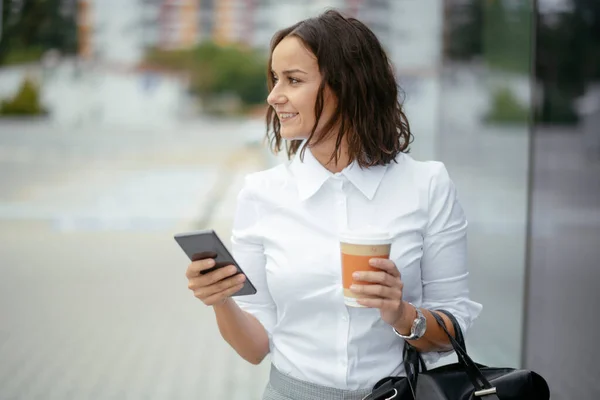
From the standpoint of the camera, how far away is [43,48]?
605 cm

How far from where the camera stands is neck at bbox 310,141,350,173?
5.31ft

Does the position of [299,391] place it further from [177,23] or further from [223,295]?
[177,23]

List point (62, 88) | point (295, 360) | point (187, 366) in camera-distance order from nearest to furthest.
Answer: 1. point (295, 360)
2. point (187, 366)
3. point (62, 88)

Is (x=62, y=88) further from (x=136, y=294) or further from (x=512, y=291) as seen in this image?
(x=512, y=291)

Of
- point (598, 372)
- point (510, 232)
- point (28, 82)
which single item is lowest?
point (598, 372)

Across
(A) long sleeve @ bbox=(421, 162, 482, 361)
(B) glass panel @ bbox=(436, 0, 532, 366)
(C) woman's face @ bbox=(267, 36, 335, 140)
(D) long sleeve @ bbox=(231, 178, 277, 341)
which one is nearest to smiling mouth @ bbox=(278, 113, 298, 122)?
(C) woman's face @ bbox=(267, 36, 335, 140)

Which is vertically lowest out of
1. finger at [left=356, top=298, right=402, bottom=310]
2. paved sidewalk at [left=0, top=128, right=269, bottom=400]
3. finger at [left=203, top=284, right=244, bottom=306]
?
paved sidewalk at [left=0, top=128, right=269, bottom=400]

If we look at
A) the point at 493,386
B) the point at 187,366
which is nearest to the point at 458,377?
the point at 493,386

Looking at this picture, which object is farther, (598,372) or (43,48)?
(43,48)

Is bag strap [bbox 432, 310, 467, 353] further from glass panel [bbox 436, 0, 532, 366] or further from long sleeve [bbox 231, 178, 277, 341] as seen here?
glass panel [bbox 436, 0, 532, 366]

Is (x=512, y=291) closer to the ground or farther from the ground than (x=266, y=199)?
closer to the ground

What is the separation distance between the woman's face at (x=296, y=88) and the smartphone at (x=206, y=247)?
30 cm

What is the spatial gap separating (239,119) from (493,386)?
20.9ft

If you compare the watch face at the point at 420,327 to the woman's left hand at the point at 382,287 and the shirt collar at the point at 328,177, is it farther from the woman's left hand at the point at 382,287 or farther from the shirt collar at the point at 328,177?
the shirt collar at the point at 328,177
